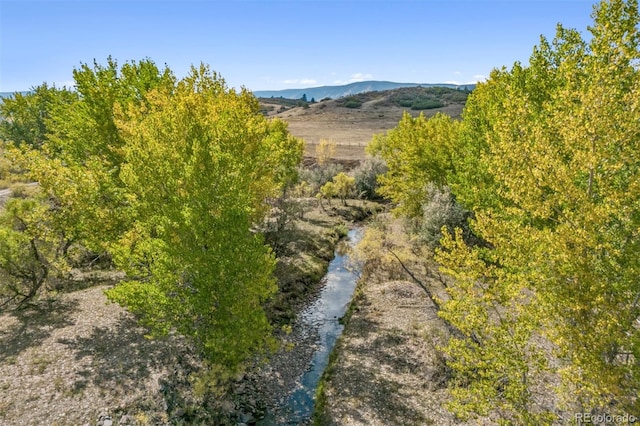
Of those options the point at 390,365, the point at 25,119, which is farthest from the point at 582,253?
the point at 25,119

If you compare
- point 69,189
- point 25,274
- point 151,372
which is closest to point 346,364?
point 151,372

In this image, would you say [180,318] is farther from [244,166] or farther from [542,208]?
[542,208]

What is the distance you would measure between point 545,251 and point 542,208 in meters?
1.40

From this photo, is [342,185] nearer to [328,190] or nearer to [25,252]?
[328,190]

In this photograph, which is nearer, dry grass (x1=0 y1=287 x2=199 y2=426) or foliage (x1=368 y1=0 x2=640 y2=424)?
foliage (x1=368 y1=0 x2=640 y2=424)

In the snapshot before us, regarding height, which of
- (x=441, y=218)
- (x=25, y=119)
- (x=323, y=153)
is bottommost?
(x=323, y=153)

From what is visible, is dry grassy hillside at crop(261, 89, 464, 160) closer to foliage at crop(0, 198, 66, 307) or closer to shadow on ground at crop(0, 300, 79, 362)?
foliage at crop(0, 198, 66, 307)

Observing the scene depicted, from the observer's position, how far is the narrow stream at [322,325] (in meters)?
18.8

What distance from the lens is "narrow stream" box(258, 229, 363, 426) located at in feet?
61.7

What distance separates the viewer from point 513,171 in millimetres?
12383

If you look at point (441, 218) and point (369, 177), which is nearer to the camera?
point (441, 218)

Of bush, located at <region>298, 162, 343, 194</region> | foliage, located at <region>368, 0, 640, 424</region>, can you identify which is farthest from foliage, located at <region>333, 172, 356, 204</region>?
foliage, located at <region>368, 0, 640, 424</region>

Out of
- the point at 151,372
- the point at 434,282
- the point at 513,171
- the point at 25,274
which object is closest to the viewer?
the point at 513,171

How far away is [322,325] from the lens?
2780cm
